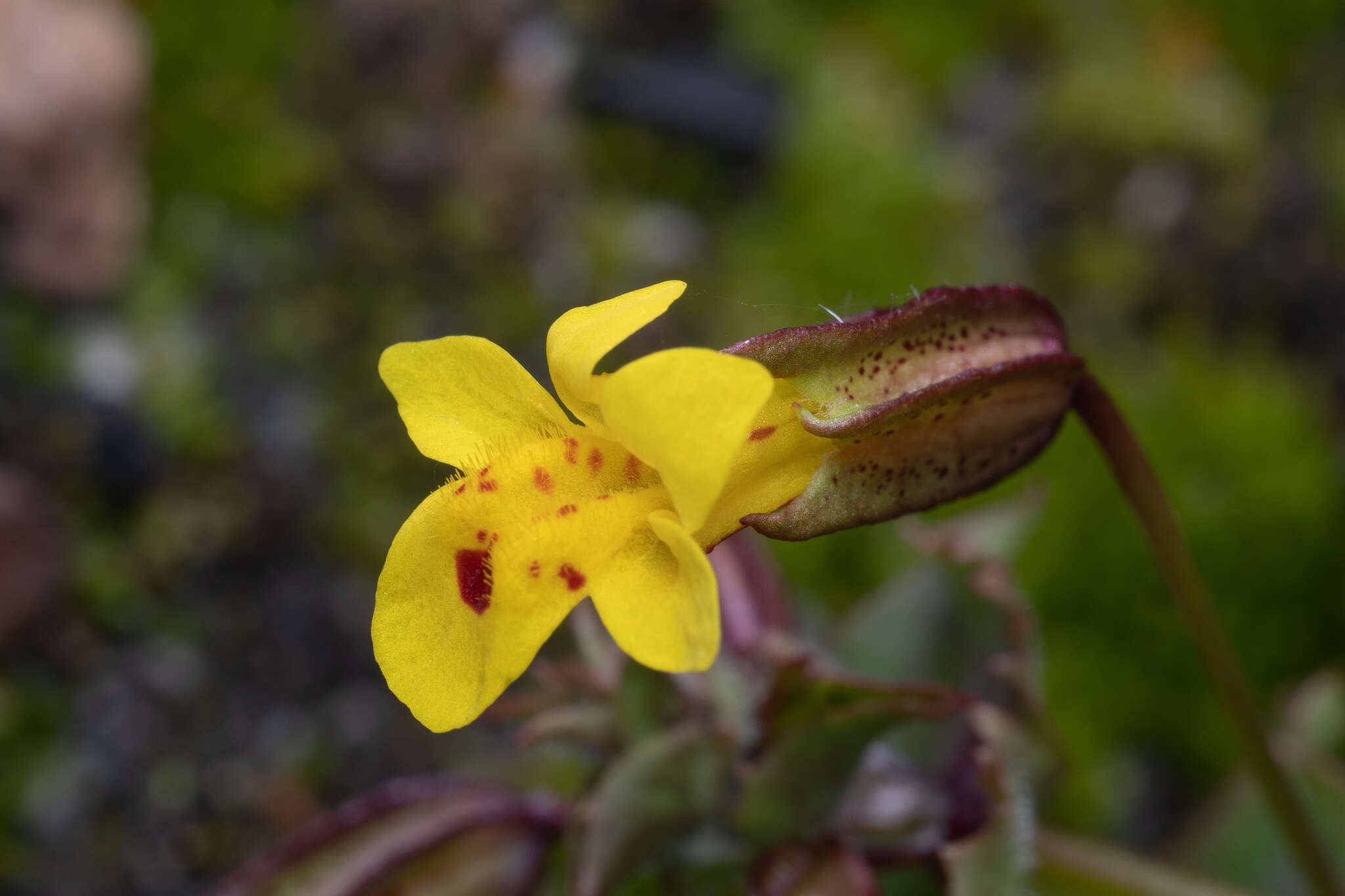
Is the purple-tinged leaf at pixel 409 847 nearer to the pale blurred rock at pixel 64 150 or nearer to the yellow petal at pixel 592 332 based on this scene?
the yellow petal at pixel 592 332

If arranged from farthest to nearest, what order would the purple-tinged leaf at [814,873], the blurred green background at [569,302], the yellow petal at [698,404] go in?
the blurred green background at [569,302], the purple-tinged leaf at [814,873], the yellow petal at [698,404]

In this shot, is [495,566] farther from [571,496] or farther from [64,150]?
[64,150]

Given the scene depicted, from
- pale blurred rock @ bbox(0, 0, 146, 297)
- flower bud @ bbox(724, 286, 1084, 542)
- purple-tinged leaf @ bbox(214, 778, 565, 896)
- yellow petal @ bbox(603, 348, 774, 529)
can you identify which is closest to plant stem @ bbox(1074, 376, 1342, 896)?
flower bud @ bbox(724, 286, 1084, 542)

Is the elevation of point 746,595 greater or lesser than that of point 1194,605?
lesser

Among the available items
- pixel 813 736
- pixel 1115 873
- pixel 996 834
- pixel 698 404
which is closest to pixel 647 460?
pixel 698 404

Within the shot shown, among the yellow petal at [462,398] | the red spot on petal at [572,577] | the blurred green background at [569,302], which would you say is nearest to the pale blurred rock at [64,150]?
the blurred green background at [569,302]

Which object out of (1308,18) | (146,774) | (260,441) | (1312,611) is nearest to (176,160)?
(260,441)
